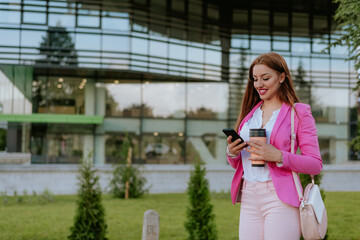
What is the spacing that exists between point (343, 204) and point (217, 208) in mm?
3464

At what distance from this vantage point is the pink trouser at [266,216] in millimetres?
2248

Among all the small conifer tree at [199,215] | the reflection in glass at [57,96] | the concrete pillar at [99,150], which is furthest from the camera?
the concrete pillar at [99,150]

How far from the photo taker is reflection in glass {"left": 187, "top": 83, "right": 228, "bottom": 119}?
26266mm

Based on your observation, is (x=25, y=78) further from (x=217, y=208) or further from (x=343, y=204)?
(x=343, y=204)

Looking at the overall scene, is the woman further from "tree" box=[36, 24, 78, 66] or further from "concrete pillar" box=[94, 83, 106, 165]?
"concrete pillar" box=[94, 83, 106, 165]

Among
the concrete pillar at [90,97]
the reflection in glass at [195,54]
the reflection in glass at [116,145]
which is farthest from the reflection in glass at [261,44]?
the concrete pillar at [90,97]

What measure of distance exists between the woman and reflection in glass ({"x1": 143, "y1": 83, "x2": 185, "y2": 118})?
23.1 metres

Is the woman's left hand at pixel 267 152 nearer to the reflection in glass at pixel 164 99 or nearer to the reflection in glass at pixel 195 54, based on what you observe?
the reflection in glass at pixel 164 99

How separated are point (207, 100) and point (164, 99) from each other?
9.08 feet

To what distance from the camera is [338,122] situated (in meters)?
28.1

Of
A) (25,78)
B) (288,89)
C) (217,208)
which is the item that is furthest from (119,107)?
(288,89)

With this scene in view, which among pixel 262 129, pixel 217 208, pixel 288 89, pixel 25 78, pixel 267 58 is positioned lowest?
pixel 217 208

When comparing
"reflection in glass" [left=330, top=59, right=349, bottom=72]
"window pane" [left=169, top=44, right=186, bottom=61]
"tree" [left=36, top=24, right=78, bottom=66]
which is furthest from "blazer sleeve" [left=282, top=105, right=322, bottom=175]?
"reflection in glass" [left=330, top=59, right=349, bottom=72]

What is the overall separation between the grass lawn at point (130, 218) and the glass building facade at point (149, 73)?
975 cm
